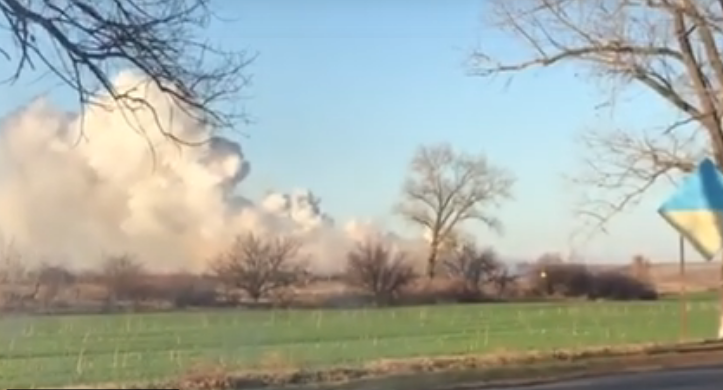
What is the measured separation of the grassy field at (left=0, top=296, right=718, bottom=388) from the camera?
26.0m

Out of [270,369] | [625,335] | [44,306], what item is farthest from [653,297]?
[270,369]

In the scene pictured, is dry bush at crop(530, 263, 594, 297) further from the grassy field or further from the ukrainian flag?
the ukrainian flag

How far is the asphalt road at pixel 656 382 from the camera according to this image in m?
19.1

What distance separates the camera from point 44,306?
2983 cm

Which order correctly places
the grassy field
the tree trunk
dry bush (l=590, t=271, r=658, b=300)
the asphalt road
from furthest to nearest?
1. the tree trunk
2. dry bush (l=590, t=271, r=658, b=300)
3. the grassy field
4. the asphalt road

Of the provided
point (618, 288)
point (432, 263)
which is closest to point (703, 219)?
point (618, 288)

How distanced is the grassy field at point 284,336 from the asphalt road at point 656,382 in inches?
240

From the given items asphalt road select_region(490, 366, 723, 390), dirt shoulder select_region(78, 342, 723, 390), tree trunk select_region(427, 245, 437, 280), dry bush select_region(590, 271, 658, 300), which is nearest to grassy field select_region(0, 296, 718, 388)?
dirt shoulder select_region(78, 342, 723, 390)

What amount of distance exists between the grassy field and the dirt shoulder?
161cm

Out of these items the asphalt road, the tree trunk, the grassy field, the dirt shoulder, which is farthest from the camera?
the tree trunk

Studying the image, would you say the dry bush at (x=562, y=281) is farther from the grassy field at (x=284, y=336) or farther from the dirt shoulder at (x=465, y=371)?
the dirt shoulder at (x=465, y=371)

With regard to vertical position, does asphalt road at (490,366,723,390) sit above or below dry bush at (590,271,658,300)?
below

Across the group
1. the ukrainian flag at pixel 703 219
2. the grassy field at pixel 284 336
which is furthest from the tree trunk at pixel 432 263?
the ukrainian flag at pixel 703 219

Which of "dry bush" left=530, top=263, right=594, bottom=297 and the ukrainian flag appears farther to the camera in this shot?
"dry bush" left=530, top=263, right=594, bottom=297
